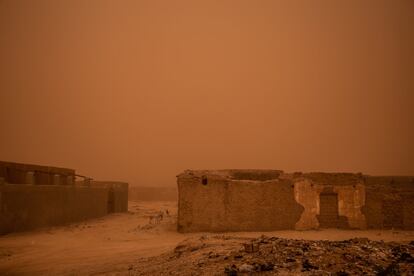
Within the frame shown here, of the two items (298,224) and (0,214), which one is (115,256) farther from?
(298,224)

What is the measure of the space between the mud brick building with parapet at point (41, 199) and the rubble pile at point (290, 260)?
8148mm

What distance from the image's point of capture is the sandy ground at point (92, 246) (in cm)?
774

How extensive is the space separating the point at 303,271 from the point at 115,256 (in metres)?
5.50

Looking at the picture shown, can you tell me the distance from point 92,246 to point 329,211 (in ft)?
31.3

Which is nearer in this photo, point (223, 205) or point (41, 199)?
point (223, 205)

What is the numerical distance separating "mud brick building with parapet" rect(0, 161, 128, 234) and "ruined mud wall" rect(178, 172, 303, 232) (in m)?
6.22

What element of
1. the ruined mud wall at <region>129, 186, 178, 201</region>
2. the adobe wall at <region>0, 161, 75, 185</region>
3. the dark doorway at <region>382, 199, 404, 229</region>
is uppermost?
the adobe wall at <region>0, 161, 75, 185</region>

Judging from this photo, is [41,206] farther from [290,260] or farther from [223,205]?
[290,260]

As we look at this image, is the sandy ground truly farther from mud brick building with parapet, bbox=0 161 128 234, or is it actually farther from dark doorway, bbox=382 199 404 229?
dark doorway, bbox=382 199 404 229

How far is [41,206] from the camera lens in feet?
47.7

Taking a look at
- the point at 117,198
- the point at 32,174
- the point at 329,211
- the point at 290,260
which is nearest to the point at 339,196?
the point at 329,211

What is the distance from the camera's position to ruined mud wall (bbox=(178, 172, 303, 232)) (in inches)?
527

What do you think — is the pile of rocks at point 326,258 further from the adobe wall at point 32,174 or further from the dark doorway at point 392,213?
the adobe wall at point 32,174

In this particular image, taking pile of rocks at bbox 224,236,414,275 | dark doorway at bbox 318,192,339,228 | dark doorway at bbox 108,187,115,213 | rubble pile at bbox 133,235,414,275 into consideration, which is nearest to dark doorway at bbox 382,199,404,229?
dark doorway at bbox 318,192,339,228
